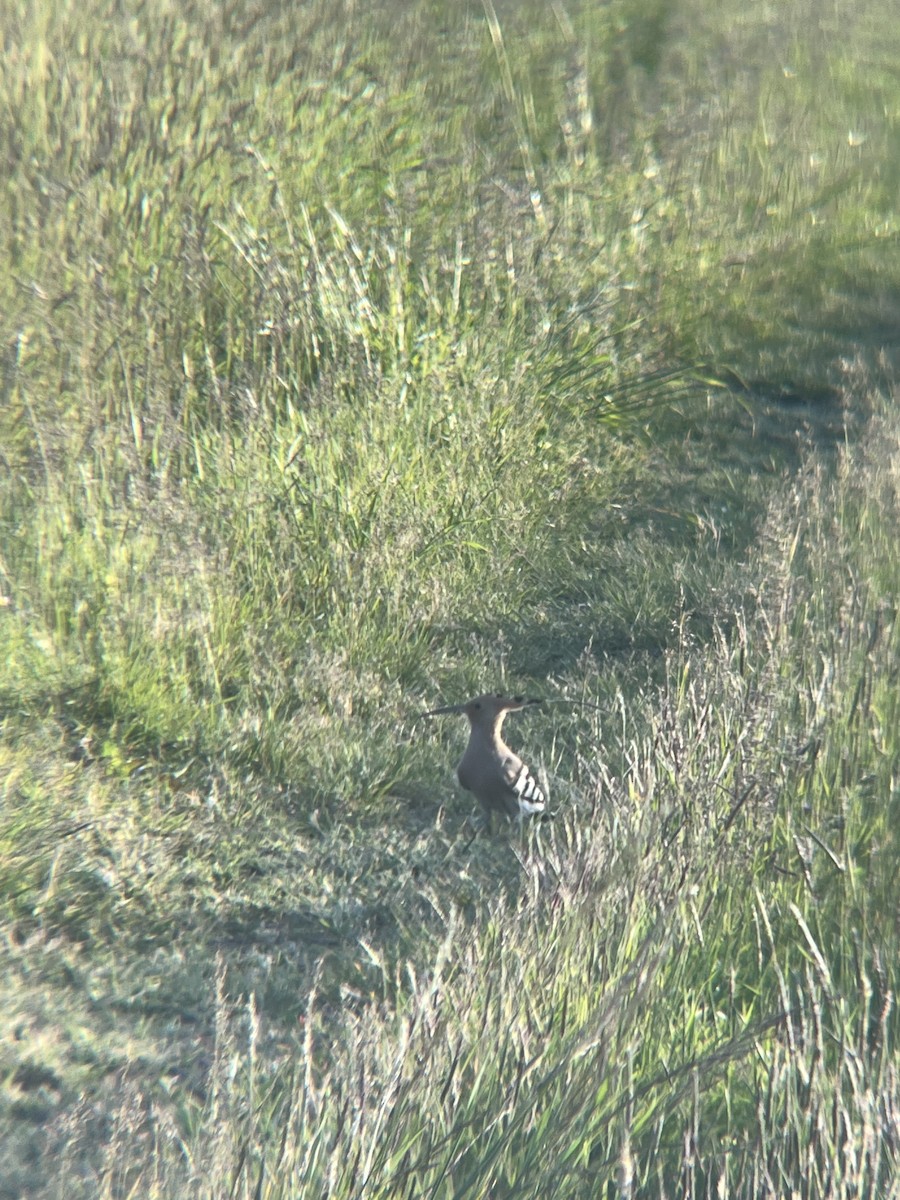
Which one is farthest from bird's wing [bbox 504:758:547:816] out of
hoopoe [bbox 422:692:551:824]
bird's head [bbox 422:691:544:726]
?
bird's head [bbox 422:691:544:726]

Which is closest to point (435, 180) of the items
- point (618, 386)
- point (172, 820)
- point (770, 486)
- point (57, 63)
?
point (618, 386)

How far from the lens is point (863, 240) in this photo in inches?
271

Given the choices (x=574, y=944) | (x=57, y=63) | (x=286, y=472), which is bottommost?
(x=574, y=944)

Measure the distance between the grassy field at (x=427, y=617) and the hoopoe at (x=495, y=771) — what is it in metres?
0.08

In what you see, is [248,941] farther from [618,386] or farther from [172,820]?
[618,386]

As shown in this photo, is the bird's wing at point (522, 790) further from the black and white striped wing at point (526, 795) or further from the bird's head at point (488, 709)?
the bird's head at point (488, 709)

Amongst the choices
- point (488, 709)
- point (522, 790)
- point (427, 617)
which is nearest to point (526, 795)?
point (522, 790)

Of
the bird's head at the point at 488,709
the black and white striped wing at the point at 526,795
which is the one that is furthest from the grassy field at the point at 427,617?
the bird's head at the point at 488,709

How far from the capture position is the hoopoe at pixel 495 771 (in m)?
3.05

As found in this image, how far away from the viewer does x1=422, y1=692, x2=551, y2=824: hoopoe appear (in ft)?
10.00

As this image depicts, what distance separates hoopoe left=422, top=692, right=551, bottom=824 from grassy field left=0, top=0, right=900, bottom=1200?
83 millimetres

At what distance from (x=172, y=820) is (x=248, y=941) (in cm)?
38

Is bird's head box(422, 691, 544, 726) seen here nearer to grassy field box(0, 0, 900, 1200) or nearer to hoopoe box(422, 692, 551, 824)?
hoopoe box(422, 692, 551, 824)

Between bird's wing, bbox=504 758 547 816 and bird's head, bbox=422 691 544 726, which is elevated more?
bird's head, bbox=422 691 544 726
